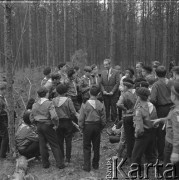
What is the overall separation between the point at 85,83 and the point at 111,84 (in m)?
0.81

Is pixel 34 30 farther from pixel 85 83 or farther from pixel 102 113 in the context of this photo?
pixel 102 113

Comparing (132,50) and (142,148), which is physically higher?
(132,50)

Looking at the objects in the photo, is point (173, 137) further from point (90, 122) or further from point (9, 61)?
point (9, 61)

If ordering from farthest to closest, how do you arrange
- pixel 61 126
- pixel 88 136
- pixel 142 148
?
pixel 61 126
pixel 88 136
pixel 142 148

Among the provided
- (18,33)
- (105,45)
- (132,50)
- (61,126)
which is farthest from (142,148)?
(18,33)

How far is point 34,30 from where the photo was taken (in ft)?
121

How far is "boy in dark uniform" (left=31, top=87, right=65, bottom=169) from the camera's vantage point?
17.1 ft

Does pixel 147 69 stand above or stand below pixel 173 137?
above

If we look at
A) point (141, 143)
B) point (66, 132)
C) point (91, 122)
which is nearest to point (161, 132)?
point (141, 143)

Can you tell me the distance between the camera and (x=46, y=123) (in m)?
5.21

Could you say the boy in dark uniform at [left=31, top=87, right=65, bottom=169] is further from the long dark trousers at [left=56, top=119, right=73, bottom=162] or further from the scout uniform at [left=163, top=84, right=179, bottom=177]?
the scout uniform at [left=163, top=84, right=179, bottom=177]

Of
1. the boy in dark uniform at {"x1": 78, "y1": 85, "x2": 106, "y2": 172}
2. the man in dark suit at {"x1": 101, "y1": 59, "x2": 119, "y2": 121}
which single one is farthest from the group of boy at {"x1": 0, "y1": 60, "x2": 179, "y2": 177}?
the man in dark suit at {"x1": 101, "y1": 59, "x2": 119, "y2": 121}

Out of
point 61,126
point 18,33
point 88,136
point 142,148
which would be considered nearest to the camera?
point 142,148

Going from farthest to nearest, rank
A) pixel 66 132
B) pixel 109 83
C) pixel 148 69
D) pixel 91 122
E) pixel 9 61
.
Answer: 1. pixel 109 83
2. pixel 148 69
3. pixel 66 132
4. pixel 9 61
5. pixel 91 122
